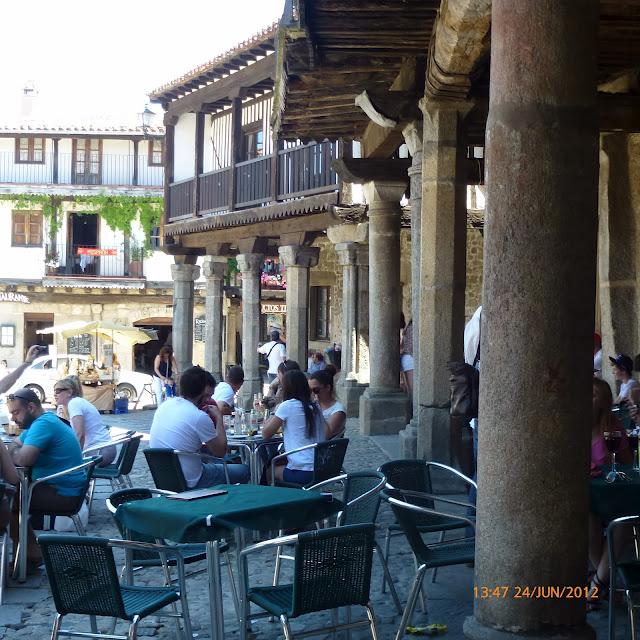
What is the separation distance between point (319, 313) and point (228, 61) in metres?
8.41

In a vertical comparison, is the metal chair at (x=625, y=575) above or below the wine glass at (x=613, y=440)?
below

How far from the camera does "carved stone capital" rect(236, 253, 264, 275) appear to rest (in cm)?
1881

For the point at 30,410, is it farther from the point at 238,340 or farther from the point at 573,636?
the point at 238,340

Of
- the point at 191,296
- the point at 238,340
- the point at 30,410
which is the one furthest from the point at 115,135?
the point at 30,410

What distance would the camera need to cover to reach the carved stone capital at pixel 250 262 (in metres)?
18.8

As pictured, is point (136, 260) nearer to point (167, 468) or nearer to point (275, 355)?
point (275, 355)

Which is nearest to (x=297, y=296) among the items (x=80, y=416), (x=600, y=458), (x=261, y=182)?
(x=261, y=182)

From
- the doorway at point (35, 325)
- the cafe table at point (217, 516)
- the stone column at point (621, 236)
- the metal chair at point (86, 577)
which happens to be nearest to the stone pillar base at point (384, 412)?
the stone column at point (621, 236)

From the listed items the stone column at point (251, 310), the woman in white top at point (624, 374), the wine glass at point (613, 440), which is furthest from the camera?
the stone column at point (251, 310)

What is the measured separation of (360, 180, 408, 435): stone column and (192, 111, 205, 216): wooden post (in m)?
8.05

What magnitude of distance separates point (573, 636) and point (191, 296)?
1916 cm

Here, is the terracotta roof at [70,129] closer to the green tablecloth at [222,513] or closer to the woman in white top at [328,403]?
the woman in white top at [328,403]

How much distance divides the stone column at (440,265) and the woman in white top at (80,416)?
2579mm

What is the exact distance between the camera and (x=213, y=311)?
824 inches
